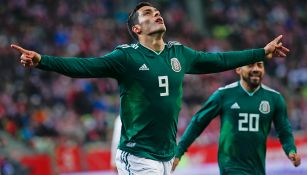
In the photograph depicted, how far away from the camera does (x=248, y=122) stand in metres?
9.05

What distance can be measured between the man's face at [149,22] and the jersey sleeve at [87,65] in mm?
350

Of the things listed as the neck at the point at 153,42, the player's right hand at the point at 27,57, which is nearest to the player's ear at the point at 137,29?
the neck at the point at 153,42

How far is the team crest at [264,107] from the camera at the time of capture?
9.09 m

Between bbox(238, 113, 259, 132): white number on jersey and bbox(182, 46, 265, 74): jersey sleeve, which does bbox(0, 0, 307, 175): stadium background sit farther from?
bbox(182, 46, 265, 74): jersey sleeve

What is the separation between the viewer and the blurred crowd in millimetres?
18562

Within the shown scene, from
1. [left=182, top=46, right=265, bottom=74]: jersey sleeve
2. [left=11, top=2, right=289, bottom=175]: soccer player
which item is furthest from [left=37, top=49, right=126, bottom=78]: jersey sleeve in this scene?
[left=182, top=46, right=265, bottom=74]: jersey sleeve

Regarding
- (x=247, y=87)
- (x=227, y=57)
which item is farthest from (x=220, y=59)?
(x=247, y=87)

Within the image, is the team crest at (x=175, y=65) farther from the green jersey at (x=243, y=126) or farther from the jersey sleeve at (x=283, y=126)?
the jersey sleeve at (x=283, y=126)

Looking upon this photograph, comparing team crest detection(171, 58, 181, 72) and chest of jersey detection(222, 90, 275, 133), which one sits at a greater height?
team crest detection(171, 58, 181, 72)

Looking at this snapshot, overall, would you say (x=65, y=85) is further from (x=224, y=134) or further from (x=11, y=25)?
(x=224, y=134)

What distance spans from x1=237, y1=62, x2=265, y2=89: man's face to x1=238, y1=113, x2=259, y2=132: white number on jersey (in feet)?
1.25

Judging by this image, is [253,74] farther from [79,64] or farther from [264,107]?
[79,64]

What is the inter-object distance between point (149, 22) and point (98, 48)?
14394 mm

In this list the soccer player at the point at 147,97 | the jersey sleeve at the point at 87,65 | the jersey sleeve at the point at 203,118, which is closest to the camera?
the jersey sleeve at the point at 87,65
